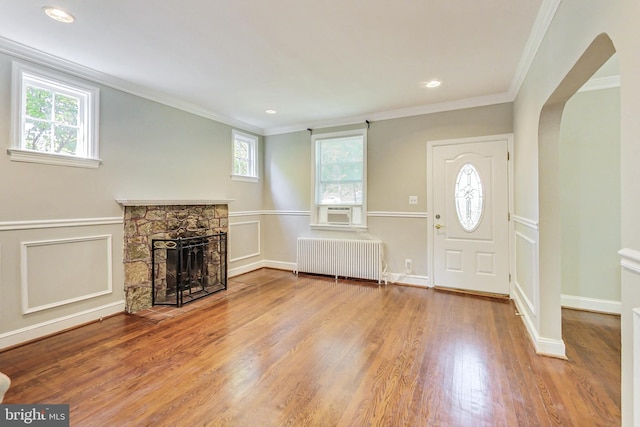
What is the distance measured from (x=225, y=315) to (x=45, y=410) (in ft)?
5.29

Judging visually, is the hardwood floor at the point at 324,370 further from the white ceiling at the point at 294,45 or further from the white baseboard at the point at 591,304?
the white ceiling at the point at 294,45

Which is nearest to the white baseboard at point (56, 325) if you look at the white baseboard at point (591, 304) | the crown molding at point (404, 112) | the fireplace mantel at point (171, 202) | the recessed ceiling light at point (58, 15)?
the fireplace mantel at point (171, 202)

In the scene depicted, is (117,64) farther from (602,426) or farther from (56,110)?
(602,426)

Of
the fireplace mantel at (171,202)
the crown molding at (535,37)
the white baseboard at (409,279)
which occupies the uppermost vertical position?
the crown molding at (535,37)

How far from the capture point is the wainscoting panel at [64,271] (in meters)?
2.64

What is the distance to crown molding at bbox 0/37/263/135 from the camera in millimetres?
2518

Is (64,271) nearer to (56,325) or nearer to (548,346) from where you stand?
(56,325)

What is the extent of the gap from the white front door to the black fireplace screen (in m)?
3.17

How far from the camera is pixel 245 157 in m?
5.25

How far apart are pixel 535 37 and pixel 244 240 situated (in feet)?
14.9

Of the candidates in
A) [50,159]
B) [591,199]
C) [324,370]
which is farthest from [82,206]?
[591,199]

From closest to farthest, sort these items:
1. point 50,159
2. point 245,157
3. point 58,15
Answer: point 58,15 → point 50,159 → point 245,157

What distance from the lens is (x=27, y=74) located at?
263 centimetres

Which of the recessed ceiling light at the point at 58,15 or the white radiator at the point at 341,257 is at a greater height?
the recessed ceiling light at the point at 58,15
